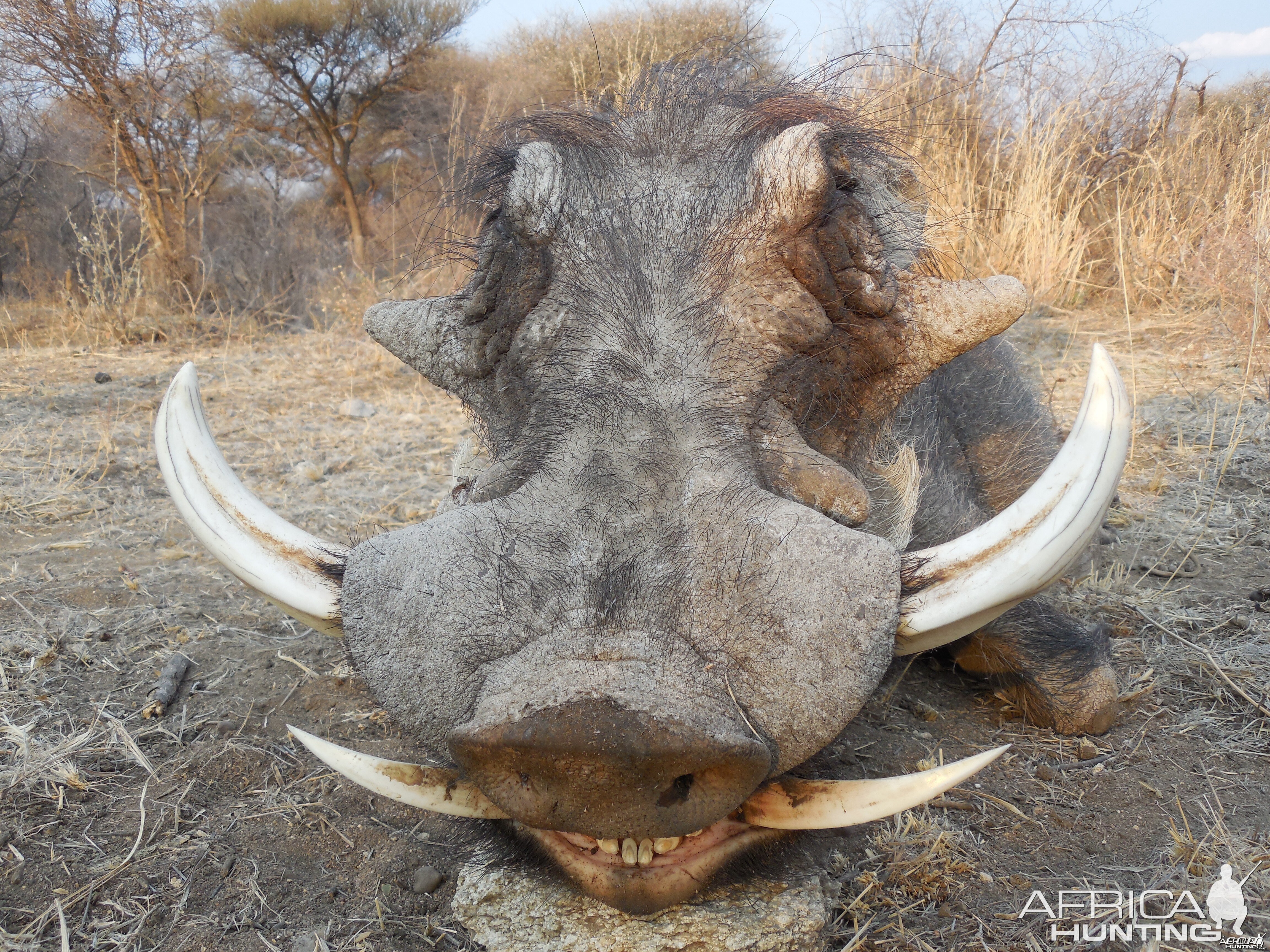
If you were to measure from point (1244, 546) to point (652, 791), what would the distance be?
2795 mm

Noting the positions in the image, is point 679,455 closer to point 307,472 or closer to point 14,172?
point 307,472

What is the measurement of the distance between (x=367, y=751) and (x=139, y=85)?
9285 mm

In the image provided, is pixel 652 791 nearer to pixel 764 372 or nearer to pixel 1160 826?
pixel 764 372

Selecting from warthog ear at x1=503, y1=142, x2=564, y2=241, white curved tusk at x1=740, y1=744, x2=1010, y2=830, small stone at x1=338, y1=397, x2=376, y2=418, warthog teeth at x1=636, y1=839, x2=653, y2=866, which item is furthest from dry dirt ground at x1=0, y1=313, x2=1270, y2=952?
small stone at x1=338, y1=397, x2=376, y2=418

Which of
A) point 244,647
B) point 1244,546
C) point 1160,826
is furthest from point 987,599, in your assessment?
point 1244,546

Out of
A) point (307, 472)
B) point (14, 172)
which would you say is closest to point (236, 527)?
point (307, 472)

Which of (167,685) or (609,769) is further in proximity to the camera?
(167,685)

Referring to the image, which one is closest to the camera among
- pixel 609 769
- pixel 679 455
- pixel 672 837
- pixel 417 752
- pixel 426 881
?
pixel 609 769

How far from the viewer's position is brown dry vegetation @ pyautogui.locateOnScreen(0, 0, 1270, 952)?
157cm

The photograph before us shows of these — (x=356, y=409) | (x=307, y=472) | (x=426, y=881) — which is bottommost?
(x=356, y=409)

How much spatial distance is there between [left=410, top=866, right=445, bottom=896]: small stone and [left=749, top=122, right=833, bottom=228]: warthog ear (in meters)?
1.33

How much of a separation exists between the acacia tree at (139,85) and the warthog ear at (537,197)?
7.72 m

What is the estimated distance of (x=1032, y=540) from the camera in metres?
1.22

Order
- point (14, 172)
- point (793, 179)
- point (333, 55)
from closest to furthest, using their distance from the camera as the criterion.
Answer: point (793, 179) < point (14, 172) < point (333, 55)
